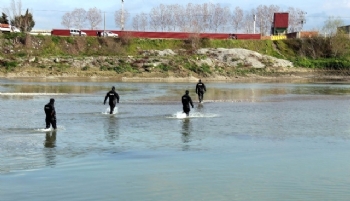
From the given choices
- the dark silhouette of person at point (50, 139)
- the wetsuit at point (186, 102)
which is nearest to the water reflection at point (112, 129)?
the dark silhouette of person at point (50, 139)

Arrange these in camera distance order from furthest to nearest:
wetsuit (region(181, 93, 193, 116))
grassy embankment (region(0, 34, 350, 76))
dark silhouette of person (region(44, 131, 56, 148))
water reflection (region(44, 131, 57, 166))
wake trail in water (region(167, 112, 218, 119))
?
grassy embankment (region(0, 34, 350, 76)), wake trail in water (region(167, 112, 218, 119)), wetsuit (region(181, 93, 193, 116)), dark silhouette of person (region(44, 131, 56, 148)), water reflection (region(44, 131, 57, 166))

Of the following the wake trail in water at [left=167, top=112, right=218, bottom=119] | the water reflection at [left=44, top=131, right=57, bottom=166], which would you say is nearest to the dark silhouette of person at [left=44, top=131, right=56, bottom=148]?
the water reflection at [left=44, top=131, right=57, bottom=166]

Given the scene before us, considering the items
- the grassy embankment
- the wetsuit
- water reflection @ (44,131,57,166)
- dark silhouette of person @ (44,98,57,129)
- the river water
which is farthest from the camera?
the grassy embankment

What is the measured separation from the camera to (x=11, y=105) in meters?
35.3

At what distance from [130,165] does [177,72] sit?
206ft

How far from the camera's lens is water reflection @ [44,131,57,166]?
17.2 meters

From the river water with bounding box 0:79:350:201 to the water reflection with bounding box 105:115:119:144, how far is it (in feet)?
0.13

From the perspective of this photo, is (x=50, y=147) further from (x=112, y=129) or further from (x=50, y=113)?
(x=112, y=129)

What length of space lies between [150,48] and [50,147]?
7757cm

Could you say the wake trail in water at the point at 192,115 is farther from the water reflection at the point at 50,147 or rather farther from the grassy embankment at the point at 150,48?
the grassy embankment at the point at 150,48

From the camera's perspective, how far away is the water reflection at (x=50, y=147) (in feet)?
56.5

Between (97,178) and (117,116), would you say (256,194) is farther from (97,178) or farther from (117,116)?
(117,116)

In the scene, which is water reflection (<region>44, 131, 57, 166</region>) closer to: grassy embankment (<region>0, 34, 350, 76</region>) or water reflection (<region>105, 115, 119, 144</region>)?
water reflection (<region>105, 115, 119, 144</region>)

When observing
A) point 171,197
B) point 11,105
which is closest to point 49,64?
point 11,105
